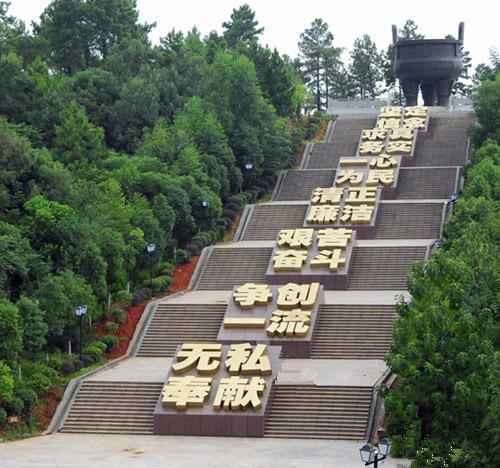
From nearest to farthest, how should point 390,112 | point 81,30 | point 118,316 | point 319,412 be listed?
1. point 319,412
2. point 118,316
3. point 390,112
4. point 81,30

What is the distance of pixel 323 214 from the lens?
4725 cm

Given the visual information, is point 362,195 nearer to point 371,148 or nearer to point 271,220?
point 271,220

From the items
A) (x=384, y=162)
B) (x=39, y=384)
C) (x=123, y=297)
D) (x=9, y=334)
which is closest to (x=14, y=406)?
(x=39, y=384)

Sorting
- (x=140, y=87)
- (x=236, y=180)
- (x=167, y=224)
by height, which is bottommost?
Result: (x=167, y=224)

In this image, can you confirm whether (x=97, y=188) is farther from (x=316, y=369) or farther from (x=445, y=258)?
(x=445, y=258)

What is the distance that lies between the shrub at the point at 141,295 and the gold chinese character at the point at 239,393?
8.30 meters

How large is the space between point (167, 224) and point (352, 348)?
32.2ft

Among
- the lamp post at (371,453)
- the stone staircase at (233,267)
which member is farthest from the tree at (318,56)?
the lamp post at (371,453)

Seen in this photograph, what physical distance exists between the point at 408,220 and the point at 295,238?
5747 millimetres

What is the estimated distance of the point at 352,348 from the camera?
37.2 metres

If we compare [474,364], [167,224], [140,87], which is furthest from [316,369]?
[140,87]

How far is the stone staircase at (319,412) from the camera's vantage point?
105ft

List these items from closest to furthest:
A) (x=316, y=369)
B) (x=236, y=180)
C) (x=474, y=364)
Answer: (x=474, y=364) → (x=316, y=369) → (x=236, y=180)

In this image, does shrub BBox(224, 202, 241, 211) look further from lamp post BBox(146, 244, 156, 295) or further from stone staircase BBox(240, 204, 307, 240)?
lamp post BBox(146, 244, 156, 295)
